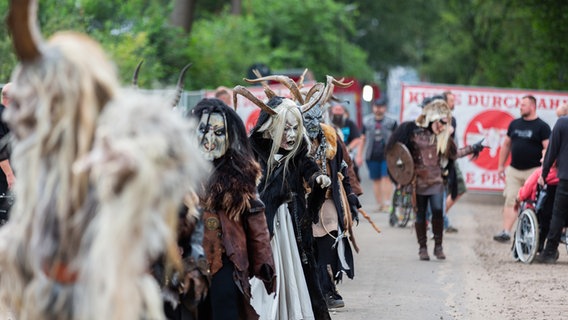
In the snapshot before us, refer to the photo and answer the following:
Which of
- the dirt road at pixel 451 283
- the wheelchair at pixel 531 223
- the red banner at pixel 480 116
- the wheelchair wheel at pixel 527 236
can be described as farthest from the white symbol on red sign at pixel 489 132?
the wheelchair wheel at pixel 527 236

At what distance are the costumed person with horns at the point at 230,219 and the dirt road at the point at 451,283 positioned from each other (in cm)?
311

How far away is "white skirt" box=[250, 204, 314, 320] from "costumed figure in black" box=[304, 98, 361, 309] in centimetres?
70

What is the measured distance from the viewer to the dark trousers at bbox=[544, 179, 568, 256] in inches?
527

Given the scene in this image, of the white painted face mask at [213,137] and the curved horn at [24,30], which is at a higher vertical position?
the curved horn at [24,30]

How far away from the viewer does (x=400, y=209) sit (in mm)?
17797

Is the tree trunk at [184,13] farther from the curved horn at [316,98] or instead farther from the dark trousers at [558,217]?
the curved horn at [316,98]

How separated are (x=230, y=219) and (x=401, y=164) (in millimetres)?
7277

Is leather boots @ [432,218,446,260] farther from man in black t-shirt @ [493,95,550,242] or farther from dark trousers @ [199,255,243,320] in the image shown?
dark trousers @ [199,255,243,320]

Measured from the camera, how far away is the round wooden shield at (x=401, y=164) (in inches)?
548

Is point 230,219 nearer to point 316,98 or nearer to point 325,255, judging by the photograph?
point 325,255

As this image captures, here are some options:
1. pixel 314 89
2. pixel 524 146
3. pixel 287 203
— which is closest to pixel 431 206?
pixel 524 146

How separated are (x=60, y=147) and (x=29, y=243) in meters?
0.38

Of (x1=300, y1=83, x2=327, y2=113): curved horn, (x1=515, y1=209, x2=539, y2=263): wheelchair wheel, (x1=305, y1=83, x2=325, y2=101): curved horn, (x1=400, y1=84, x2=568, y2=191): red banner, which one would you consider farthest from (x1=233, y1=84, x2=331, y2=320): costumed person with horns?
(x1=400, y1=84, x2=568, y2=191): red banner

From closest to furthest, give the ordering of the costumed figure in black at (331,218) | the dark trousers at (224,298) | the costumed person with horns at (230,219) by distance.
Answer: the dark trousers at (224,298)
the costumed person with horns at (230,219)
the costumed figure in black at (331,218)
